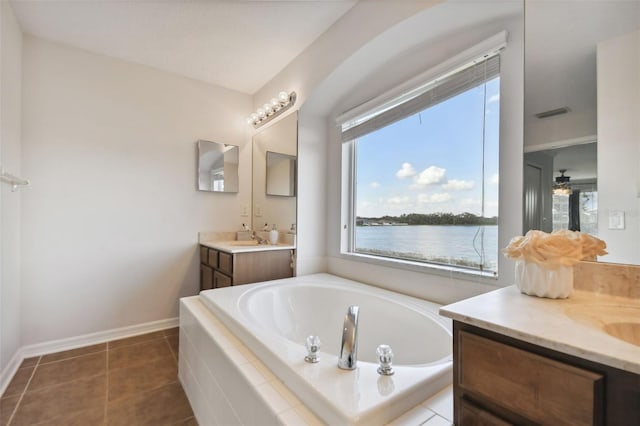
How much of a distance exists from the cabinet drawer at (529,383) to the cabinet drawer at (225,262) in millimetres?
1994

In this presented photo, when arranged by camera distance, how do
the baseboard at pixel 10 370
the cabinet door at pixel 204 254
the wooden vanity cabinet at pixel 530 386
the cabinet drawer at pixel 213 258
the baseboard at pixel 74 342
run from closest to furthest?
the wooden vanity cabinet at pixel 530 386 → the baseboard at pixel 10 370 → the baseboard at pixel 74 342 → the cabinet drawer at pixel 213 258 → the cabinet door at pixel 204 254

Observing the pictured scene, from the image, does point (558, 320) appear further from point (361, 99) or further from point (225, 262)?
point (225, 262)

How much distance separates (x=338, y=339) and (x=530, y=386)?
1538mm

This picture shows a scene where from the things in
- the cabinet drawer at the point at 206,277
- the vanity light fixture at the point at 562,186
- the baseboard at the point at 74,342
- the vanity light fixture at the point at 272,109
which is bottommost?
the baseboard at the point at 74,342

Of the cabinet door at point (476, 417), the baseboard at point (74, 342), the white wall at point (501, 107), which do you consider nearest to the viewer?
the cabinet door at point (476, 417)

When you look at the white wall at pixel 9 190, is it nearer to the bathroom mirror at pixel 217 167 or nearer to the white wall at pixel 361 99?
the bathroom mirror at pixel 217 167

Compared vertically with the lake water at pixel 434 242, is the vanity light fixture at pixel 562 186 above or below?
above

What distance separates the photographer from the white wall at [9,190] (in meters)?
1.84

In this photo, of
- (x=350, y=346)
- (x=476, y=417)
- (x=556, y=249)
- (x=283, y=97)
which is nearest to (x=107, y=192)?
(x=283, y=97)

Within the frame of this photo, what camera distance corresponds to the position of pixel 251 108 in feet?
11.1

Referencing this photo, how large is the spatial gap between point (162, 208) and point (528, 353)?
298 cm

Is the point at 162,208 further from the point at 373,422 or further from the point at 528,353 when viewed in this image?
the point at 528,353

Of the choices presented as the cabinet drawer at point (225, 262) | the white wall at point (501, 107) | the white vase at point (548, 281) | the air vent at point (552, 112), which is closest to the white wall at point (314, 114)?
the white wall at point (501, 107)

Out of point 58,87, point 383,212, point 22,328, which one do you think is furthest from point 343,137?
point 22,328
